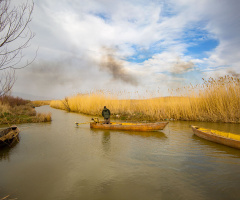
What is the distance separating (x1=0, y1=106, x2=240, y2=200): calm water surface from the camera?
3267mm

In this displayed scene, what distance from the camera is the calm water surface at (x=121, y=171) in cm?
327

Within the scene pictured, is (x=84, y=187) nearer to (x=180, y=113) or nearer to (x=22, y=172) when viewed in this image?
(x=22, y=172)

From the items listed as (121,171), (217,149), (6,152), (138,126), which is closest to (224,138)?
(217,149)

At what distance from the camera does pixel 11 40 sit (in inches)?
120

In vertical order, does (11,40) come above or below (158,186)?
above

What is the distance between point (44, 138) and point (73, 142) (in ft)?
5.46

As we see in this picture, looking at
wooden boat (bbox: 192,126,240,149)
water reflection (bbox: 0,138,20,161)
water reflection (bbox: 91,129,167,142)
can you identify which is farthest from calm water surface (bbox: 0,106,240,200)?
water reflection (bbox: 91,129,167,142)

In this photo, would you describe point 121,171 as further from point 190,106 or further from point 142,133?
point 190,106

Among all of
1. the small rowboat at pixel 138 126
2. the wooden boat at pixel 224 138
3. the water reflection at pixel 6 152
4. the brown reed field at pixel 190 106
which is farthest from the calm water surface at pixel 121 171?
the brown reed field at pixel 190 106

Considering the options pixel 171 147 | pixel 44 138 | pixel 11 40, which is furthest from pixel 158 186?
pixel 44 138

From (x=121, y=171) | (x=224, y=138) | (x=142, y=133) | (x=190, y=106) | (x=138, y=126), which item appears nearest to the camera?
(x=121, y=171)

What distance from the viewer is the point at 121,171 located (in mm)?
4121

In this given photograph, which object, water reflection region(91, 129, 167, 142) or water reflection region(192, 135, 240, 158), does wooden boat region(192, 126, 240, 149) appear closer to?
water reflection region(192, 135, 240, 158)

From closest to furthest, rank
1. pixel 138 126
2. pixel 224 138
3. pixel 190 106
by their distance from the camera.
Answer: pixel 224 138 → pixel 138 126 → pixel 190 106
